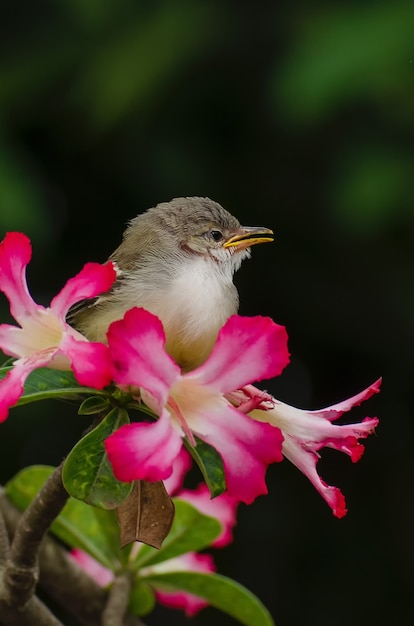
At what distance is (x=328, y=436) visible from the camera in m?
1.06

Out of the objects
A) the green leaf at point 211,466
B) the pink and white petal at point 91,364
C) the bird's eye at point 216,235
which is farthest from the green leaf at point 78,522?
the pink and white petal at point 91,364

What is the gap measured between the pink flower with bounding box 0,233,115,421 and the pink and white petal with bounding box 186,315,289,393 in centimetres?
A: 11

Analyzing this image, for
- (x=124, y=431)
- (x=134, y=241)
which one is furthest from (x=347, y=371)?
(x=124, y=431)

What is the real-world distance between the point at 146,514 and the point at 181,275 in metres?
0.33

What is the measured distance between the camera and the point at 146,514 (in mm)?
1137

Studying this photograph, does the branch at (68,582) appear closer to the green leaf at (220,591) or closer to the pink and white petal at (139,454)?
the green leaf at (220,591)

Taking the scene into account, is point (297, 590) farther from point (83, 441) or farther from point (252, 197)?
point (83, 441)

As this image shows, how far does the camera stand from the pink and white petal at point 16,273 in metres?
1.00

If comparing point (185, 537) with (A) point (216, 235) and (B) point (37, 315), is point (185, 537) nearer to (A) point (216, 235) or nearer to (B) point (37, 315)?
(A) point (216, 235)

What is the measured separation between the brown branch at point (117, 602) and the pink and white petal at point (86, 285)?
641mm

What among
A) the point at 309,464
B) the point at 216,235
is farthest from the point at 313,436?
the point at 216,235

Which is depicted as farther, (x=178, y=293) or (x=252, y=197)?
(x=252, y=197)

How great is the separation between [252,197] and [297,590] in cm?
125

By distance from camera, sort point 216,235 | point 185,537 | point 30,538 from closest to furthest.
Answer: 1. point 30,538
2. point 216,235
3. point 185,537
